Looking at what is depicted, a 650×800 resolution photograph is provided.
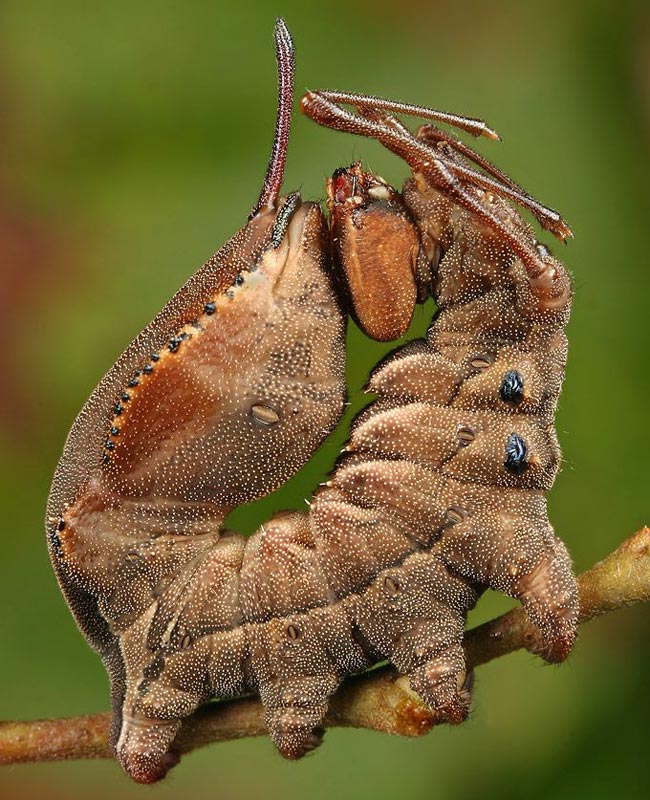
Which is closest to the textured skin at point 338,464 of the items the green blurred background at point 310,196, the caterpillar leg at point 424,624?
the caterpillar leg at point 424,624

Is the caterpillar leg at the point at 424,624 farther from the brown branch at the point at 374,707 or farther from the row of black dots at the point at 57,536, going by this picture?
the row of black dots at the point at 57,536

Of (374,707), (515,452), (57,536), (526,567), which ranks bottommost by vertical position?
(374,707)

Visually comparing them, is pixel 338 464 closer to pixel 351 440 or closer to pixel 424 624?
pixel 351 440

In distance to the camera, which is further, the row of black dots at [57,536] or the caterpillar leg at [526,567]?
the row of black dots at [57,536]

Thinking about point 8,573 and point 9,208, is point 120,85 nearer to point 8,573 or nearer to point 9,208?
point 9,208

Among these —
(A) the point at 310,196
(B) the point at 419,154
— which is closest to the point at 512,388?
(B) the point at 419,154

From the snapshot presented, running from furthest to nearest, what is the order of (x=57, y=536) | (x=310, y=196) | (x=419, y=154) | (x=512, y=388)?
(x=310, y=196) < (x=57, y=536) < (x=512, y=388) < (x=419, y=154)

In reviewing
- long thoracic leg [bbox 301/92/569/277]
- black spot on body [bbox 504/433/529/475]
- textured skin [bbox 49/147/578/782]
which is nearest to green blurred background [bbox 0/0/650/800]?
textured skin [bbox 49/147/578/782]
